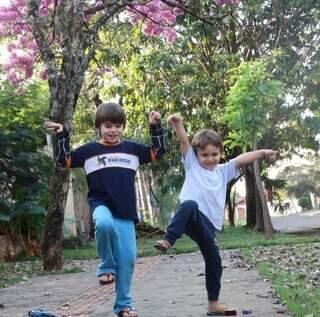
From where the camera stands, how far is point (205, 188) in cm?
518

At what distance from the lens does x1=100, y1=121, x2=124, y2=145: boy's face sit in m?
5.17

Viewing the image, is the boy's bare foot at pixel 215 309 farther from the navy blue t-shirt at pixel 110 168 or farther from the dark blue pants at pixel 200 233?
the navy blue t-shirt at pixel 110 168

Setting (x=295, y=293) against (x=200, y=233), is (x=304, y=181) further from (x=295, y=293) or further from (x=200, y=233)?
(x=200, y=233)

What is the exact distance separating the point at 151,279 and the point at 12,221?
7.76 meters

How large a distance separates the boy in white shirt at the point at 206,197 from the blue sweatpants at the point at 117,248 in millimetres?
475

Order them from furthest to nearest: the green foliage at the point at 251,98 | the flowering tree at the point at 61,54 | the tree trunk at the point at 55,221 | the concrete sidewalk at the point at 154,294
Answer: the green foliage at the point at 251,98 < the tree trunk at the point at 55,221 < the flowering tree at the point at 61,54 < the concrete sidewalk at the point at 154,294

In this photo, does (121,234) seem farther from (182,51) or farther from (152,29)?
(182,51)

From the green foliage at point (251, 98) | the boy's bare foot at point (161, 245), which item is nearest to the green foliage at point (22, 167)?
the green foliage at point (251, 98)

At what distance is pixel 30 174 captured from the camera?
636 inches

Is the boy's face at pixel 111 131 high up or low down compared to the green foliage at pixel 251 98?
down

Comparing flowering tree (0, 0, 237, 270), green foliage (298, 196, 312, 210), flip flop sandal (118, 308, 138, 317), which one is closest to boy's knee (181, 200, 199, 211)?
flip flop sandal (118, 308, 138, 317)

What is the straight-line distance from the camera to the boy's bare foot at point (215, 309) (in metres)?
5.17

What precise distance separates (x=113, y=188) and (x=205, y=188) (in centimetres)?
73

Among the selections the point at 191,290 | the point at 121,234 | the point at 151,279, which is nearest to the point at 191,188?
the point at 121,234
